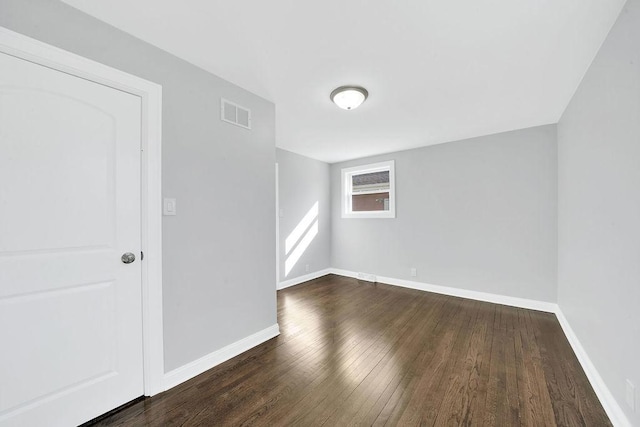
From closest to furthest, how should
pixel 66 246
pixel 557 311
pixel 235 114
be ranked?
1. pixel 66 246
2. pixel 235 114
3. pixel 557 311

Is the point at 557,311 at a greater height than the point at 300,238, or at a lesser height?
lesser

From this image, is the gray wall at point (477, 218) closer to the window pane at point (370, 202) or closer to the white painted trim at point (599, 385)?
the window pane at point (370, 202)

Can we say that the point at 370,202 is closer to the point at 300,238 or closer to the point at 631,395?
the point at 300,238

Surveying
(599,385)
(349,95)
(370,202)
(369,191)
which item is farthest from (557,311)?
(349,95)

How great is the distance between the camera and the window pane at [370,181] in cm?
462

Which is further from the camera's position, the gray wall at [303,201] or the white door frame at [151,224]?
the gray wall at [303,201]

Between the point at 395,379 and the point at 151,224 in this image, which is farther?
the point at 395,379

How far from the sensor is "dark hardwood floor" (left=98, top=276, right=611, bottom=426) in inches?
60.1

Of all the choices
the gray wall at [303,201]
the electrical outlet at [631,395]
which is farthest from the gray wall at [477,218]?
the electrical outlet at [631,395]

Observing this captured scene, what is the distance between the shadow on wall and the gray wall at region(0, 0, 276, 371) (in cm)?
183

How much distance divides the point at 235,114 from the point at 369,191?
10.5ft

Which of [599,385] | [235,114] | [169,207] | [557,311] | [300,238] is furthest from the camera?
[300,238]

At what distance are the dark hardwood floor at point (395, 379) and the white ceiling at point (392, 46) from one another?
246cm

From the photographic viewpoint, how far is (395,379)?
1.87 meters
